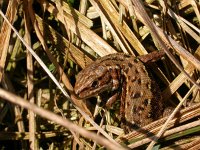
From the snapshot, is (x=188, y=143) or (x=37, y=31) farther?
(x=37, y=31)

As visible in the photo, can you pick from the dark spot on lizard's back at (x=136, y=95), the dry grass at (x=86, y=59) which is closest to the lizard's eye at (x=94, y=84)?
the dry grass at (x=86, y=59)

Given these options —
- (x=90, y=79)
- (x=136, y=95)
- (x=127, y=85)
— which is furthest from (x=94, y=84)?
(x=136, y=95)

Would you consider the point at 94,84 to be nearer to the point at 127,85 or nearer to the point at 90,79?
the point at 90,79

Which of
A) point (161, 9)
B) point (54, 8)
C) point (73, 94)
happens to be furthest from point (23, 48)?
point (161, 9)

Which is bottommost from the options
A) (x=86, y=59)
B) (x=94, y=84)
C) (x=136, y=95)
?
(x=136, y=95)

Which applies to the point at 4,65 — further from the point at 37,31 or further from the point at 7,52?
the point at 37,31

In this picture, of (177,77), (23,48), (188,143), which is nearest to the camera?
(188,143)
